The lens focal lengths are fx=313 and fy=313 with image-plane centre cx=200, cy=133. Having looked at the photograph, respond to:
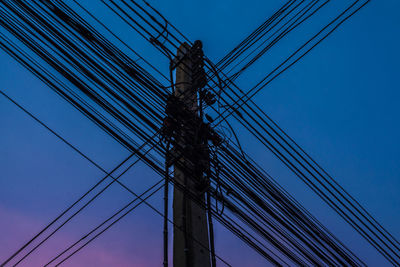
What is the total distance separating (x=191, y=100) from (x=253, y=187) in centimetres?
141

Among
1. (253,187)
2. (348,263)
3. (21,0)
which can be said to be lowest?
(348,263)

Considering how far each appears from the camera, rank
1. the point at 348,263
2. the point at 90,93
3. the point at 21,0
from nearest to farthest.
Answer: the point at 21,0 < the point at 90,93 < the point at 348,263

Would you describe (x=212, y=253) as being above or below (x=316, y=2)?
below

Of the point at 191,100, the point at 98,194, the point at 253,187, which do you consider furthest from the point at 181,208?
the point at 98,194

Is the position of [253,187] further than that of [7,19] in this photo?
Yes

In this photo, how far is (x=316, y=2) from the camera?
400 cm

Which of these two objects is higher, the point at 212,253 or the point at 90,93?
the point at 90,93

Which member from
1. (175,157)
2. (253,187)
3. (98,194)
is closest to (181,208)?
(175,157)

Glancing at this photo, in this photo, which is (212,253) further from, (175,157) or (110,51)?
(110,51)

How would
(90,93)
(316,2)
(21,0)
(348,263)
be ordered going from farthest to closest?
1. (348,263)
2. (316,2)
3. (90,93)
4. (21,0)

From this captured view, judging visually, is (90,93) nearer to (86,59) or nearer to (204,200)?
(86,59)

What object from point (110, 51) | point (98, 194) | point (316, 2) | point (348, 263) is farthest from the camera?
point (348, 263)

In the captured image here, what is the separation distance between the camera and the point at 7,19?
3.03 metres

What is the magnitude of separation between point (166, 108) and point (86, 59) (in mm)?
998
